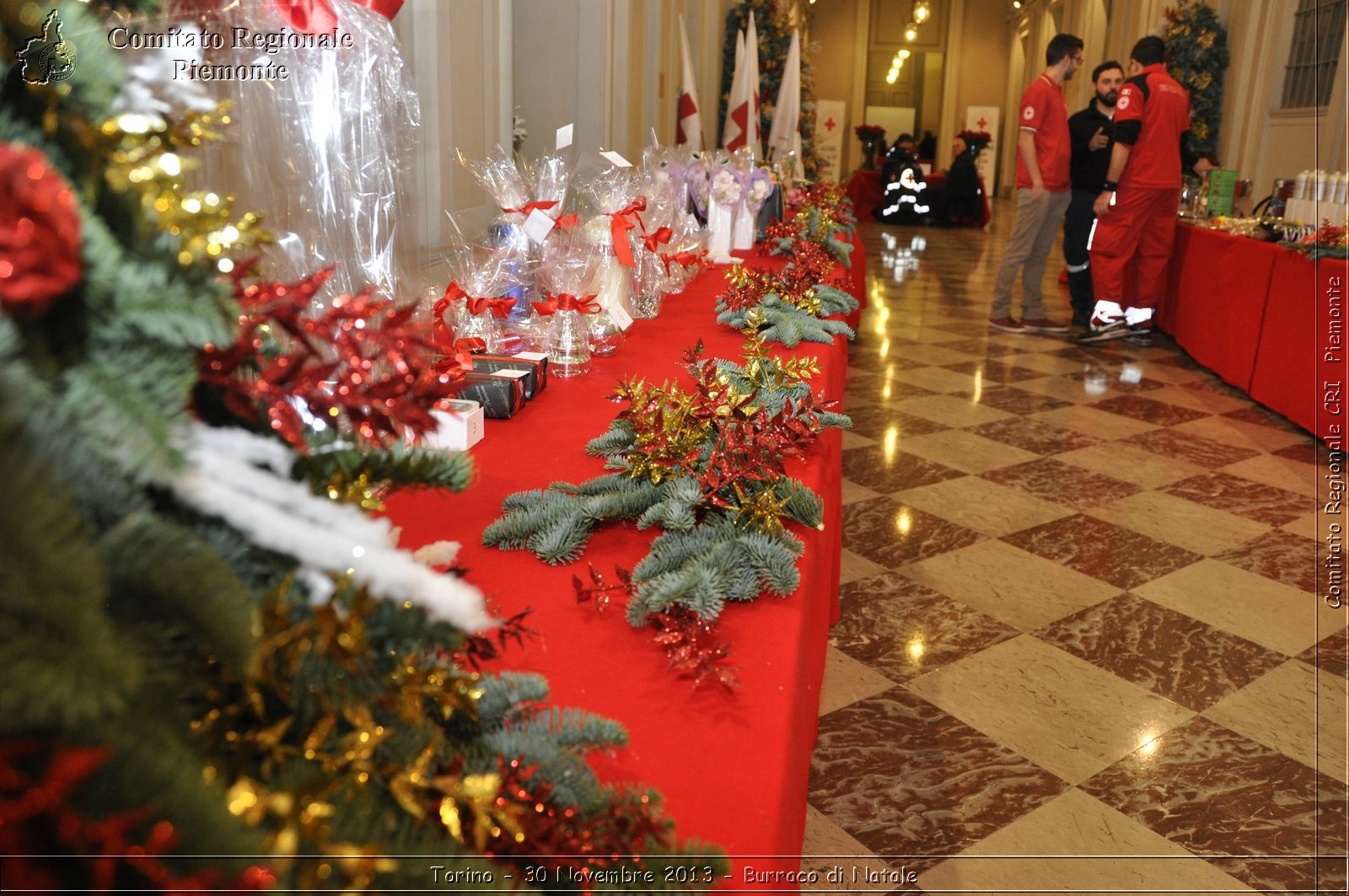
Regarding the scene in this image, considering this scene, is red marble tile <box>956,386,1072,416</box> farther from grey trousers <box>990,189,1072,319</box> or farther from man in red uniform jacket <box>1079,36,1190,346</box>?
grey trousers <box>990,189,1072,319</box>

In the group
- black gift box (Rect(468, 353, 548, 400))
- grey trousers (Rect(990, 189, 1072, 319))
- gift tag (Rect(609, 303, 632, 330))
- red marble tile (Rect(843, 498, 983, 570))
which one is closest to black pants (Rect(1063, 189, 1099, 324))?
grey trousers (Rect(990, 189, 1072, 319))

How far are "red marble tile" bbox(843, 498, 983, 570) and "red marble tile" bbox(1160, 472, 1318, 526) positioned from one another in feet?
3.46

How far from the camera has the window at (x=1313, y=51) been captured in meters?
7.38

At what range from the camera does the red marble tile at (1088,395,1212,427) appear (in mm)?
4590

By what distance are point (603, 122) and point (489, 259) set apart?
11.2 feet

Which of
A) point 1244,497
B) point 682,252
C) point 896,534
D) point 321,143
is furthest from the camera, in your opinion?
point 1244,497

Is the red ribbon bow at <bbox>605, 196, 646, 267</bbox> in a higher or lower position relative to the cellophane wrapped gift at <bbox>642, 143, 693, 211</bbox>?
lower

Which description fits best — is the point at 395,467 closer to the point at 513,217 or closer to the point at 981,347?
the point at 513,217

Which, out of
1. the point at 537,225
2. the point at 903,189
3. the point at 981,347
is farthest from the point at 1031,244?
the point at 903,189

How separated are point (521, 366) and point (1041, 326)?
5717mm

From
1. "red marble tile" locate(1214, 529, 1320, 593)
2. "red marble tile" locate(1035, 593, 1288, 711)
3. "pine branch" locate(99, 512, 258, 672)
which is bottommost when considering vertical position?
"red marble tile" locate(1035, 593, 1288, 711)

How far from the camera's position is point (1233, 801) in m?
1.93

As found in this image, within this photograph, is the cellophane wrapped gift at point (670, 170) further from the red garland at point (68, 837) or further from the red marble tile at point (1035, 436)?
the red garland at point (68, 837)

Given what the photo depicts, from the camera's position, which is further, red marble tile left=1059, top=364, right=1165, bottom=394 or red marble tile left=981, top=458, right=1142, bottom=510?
red marble tile left=1059, top=364, right=1165, bottom=394
